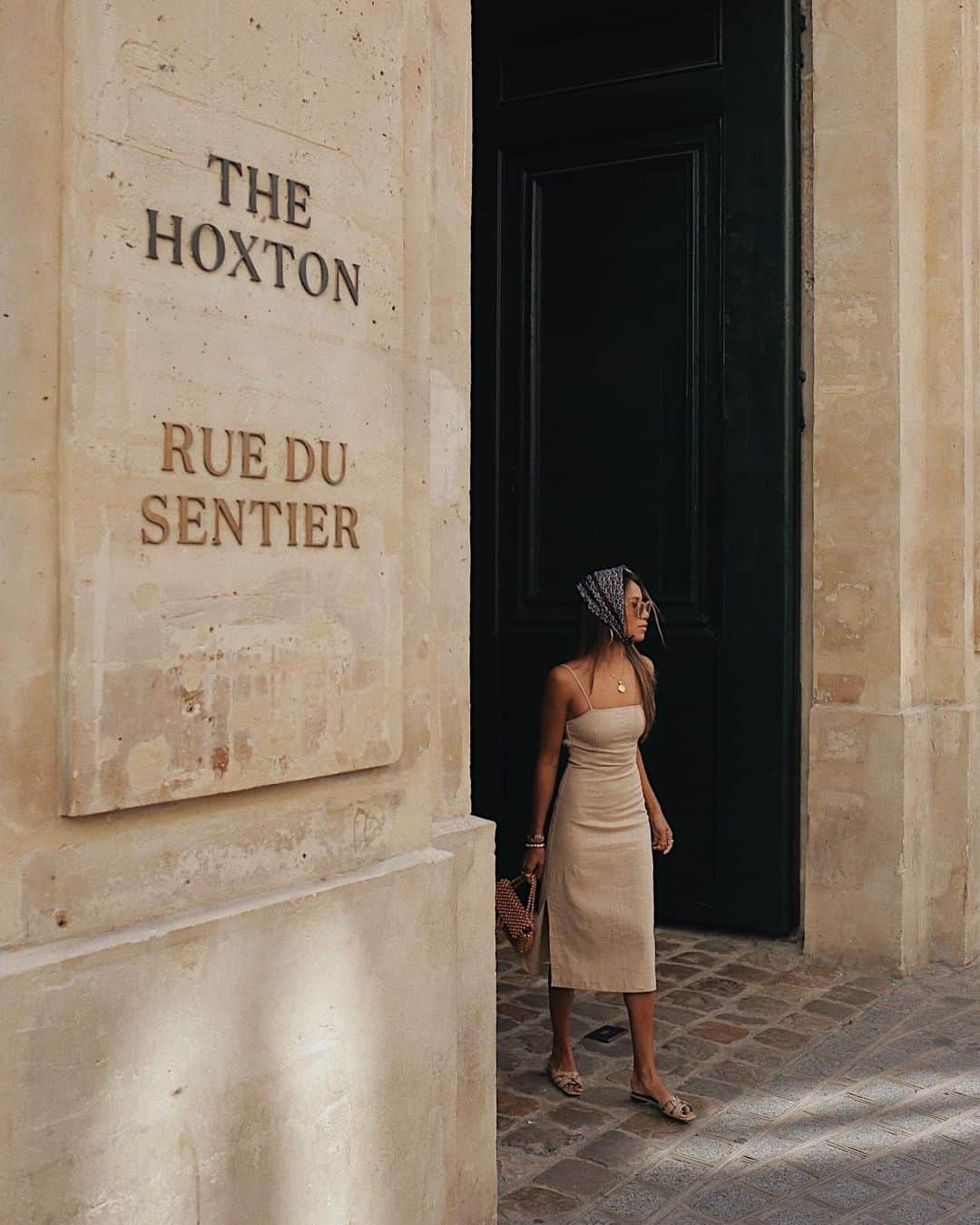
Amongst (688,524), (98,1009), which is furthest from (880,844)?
(98,1009)

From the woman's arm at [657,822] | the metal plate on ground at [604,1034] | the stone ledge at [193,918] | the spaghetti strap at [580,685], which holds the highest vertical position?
the spaghetti strap at [580,685]

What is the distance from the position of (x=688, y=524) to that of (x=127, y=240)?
14.1 feet

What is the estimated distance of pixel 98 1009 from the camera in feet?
8.17

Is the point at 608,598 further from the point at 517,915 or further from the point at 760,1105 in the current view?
the point at 760,1105

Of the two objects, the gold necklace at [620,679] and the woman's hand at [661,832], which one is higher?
the gold necklace at [620,679]

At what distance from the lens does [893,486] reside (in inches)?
238

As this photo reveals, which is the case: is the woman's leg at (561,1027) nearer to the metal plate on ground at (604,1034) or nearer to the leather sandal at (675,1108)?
the leather sandal at (675,1108)

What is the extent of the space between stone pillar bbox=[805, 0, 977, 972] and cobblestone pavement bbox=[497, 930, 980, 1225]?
0.42 metres

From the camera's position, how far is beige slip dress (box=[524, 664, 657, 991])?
4.46m

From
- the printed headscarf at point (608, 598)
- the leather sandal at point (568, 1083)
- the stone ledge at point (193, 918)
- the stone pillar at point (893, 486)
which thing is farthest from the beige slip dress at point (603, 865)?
the stone pillar at point (893, 486)

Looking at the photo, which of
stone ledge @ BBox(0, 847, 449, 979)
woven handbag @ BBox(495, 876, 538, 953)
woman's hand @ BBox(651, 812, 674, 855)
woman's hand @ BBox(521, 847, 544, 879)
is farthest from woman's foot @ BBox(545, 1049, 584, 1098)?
stone ledge @ BBox(0, 847, 449, 979)

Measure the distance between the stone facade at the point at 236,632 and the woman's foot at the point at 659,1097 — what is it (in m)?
0.97

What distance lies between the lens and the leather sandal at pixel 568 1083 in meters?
4.56

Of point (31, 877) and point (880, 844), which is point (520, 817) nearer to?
point (880, 844)
